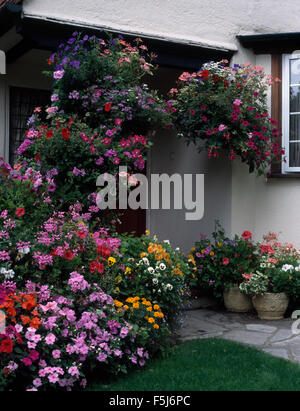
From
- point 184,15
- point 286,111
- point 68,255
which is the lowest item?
point 68,255

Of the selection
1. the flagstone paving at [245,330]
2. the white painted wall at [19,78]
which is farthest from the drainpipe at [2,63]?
the flagstone paving at [245,330]

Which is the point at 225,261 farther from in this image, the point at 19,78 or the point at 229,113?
the point at 19,78

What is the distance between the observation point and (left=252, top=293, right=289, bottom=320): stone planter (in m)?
5.71

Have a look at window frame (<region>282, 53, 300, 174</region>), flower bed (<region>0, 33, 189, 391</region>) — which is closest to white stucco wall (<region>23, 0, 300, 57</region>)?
flower bed (<region>0, 33, 189, 391</region>)

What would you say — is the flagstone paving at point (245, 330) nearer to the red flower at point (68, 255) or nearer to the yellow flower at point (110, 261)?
the yellow flower at point (110, 261)

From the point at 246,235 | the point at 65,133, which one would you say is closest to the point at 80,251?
the point at 65,133

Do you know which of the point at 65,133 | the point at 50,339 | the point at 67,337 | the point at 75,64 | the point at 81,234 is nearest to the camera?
the point at 50,339

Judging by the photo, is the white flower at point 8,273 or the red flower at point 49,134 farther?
the red flower at point 49,134

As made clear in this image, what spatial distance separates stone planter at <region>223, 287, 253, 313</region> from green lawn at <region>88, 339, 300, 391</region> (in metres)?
1.43

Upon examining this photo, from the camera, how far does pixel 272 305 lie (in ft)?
18.7

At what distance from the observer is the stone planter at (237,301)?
19.6 feet

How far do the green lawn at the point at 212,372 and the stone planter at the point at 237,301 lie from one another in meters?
1.43

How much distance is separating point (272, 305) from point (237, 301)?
0.45 m
